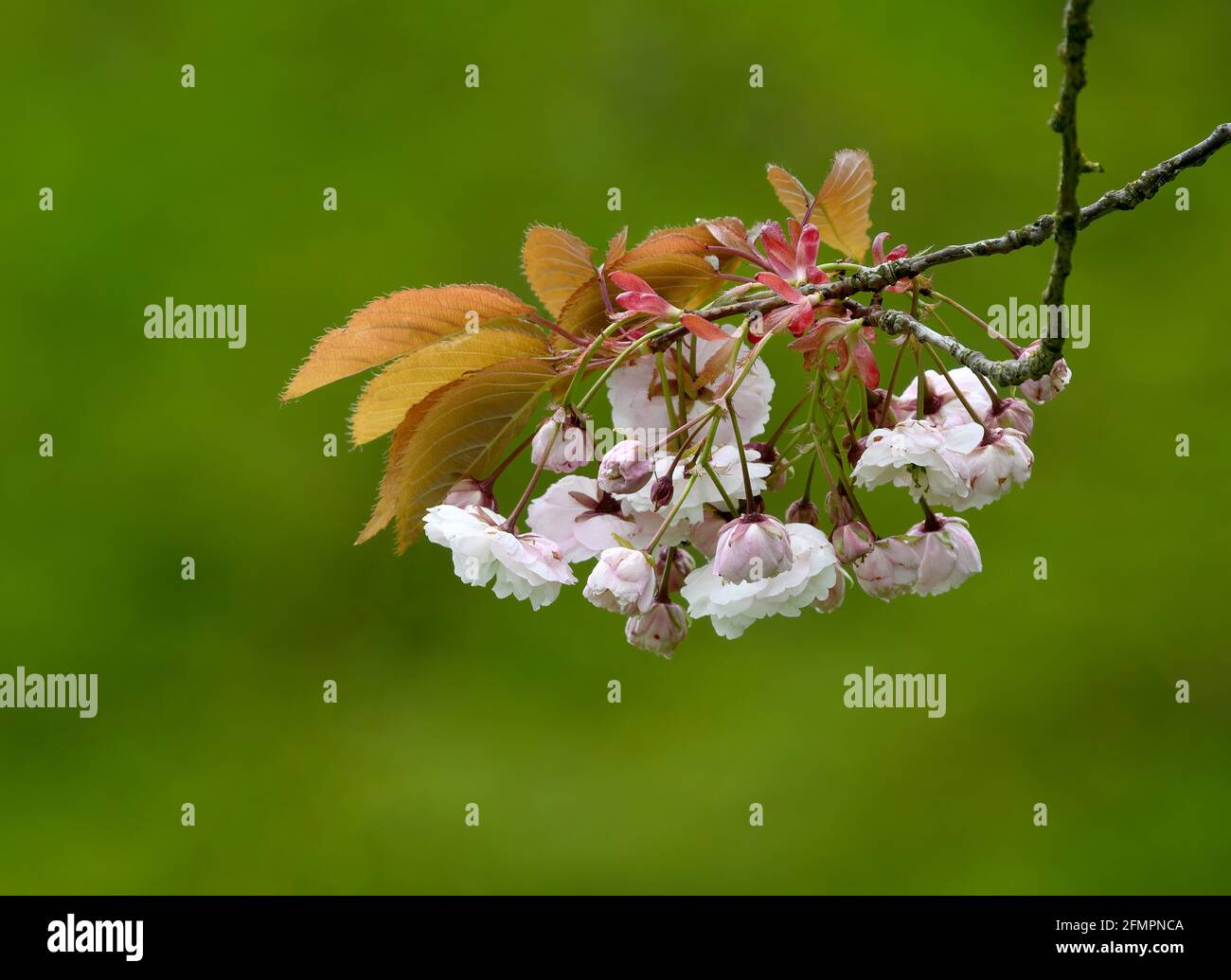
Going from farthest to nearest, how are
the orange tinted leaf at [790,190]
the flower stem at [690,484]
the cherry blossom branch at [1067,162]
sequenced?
the orange tinted leaf at [790,190]
the flower stem at [690,484]
the cherry blossom branch at [1067,162]

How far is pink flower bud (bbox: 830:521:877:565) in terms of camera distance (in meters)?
0.46

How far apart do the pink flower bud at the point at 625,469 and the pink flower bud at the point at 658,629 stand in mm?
74

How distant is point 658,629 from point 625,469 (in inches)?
3.5

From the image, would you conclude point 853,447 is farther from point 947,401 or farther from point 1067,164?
point 1067,164

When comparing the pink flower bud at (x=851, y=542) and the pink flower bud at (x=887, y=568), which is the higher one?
the pink flower bud at (x=851, y=542)

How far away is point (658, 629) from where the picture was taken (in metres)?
0.48

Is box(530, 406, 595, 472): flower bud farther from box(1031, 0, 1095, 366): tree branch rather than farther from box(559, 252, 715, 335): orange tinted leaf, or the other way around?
box(1031, 0, 1095, 366): tree branch

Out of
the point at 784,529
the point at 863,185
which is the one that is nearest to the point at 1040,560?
the point at 863,185

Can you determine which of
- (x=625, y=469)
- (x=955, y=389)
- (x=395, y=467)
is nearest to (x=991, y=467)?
(x=955, y=389)

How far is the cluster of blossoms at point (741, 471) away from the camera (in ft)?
1.40

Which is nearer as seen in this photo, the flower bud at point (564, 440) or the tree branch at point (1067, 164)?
the tree branch at point (1067, 164)

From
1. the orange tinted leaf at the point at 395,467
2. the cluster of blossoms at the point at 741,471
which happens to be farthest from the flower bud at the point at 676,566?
the orange tinted leaf at the point at 395,467

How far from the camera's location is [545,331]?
49 centimetres

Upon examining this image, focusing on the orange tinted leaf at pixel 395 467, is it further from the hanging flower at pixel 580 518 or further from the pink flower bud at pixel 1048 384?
the pink flower bud at pixel 1048 384
